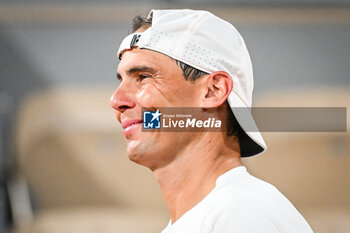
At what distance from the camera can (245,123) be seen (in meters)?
0.73

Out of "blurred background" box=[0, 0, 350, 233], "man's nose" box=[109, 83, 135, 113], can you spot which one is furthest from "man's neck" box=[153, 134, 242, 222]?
"blurred background" box=[0, 0, 350, 233]

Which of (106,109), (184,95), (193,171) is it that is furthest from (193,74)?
(106,109)

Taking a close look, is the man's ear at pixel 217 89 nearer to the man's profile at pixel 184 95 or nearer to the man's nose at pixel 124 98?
the man's profile at pixel 184 95

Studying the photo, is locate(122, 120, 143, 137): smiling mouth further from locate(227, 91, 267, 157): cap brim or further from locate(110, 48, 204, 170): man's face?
locate(227, 91, 267, 157): cap brim

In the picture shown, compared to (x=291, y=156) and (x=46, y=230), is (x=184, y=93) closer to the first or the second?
(x=291, y=156)

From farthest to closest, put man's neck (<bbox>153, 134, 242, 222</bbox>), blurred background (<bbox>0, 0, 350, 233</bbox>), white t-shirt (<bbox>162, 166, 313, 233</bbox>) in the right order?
1. blurred background (<bbox>0, 0, 350, 233</bbox>)
2. man's neck (<bbox>153, 134, 242, 222</bbox>)
3. white t-shirt (<bbox>162, 166, 313, 233</bbox>)

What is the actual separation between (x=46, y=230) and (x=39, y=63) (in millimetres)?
484

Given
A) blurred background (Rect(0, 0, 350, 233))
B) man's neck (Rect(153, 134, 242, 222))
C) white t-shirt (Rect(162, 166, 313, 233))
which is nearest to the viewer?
white t-shirt (Rect(162, 166, 313, 233))

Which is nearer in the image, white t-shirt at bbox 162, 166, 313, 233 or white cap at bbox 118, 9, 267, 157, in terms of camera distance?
white t-shirt at bbox 162, 166, 313, 233

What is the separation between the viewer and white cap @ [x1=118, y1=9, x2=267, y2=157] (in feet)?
2.33

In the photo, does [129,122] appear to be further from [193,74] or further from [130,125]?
[193,74]

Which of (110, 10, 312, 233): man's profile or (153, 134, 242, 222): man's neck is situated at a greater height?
(110, 10, 312, 233): man's profile

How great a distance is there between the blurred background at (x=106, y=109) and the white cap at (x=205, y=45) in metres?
0.58

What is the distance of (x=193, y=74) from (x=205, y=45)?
1.8 inches
